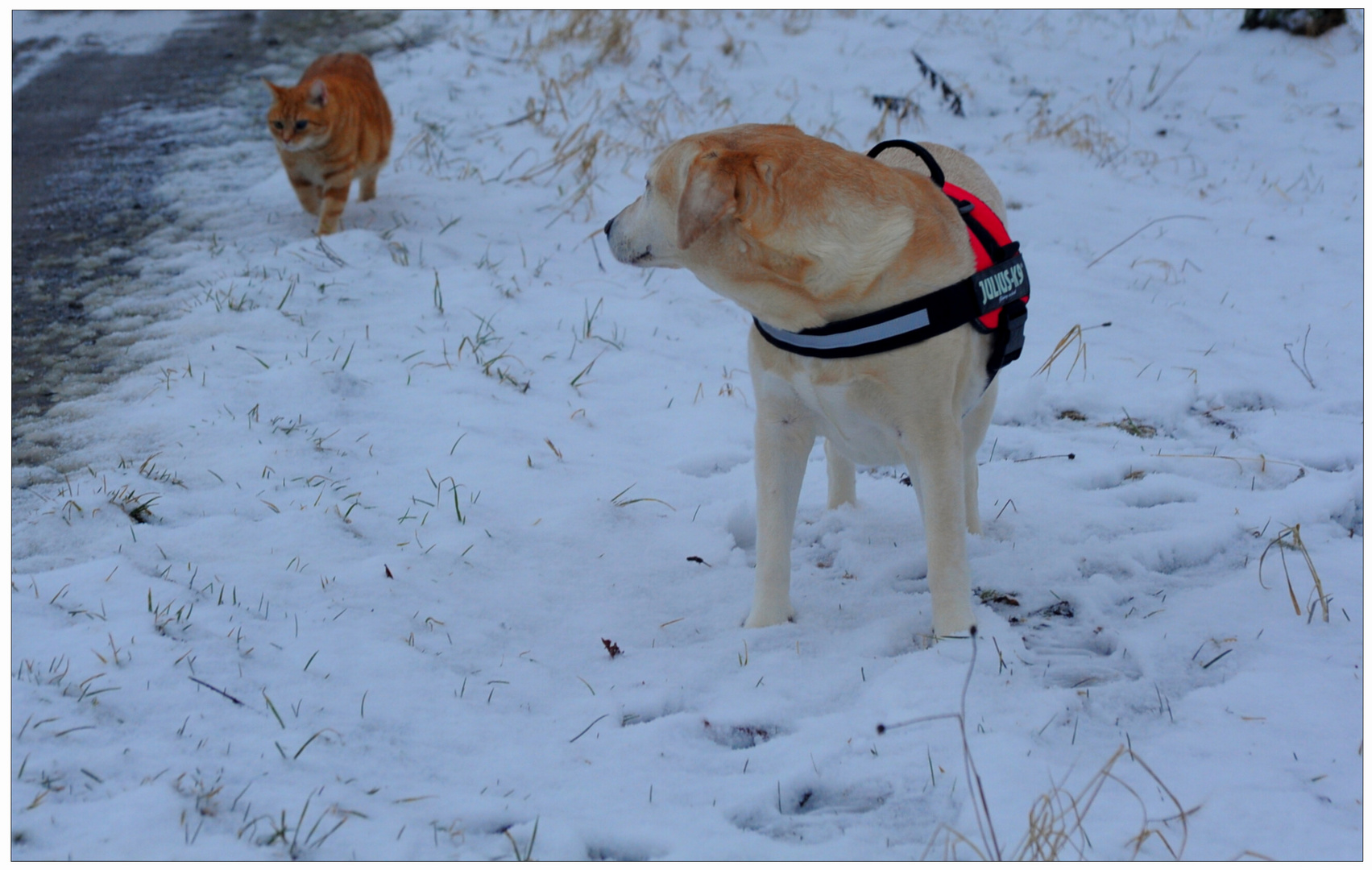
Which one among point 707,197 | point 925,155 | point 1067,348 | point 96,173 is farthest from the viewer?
point 96,173

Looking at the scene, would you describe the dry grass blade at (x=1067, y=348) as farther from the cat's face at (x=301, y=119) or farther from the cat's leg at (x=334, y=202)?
the cat's face at (x=301, y=119)

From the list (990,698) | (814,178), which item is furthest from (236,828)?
(814,178)

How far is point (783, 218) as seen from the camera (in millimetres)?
2566

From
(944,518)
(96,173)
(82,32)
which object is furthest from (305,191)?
(82,32)

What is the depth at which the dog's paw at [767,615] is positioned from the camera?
10.0 feet

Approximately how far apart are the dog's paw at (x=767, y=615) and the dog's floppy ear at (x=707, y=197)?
1144mm

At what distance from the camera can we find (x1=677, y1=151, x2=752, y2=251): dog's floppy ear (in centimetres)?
250

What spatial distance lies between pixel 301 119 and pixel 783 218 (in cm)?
454

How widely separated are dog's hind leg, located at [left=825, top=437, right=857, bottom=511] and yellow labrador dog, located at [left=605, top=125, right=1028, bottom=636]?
2.11 feet

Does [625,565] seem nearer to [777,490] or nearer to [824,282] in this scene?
[777,490]

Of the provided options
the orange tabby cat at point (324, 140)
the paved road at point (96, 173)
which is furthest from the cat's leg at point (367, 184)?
the paved road at point (96, 173)

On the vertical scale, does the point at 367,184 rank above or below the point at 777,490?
above

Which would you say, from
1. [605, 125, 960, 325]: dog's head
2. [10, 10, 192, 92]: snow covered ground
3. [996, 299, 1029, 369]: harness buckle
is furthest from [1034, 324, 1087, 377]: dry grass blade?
[10, 10, 192, 92]: snow covered ground

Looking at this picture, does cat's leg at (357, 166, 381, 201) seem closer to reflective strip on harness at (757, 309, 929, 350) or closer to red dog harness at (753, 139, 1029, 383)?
red dog harness at (753, 139, 1029, 383)
